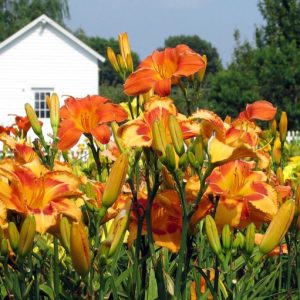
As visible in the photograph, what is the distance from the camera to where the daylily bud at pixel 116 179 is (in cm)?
136

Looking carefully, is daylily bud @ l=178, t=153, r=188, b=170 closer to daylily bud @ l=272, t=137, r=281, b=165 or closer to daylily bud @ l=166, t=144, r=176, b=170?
daylily bud @ l=166, t=144, r=176, b=170

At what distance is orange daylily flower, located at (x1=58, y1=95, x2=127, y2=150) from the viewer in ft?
6.51

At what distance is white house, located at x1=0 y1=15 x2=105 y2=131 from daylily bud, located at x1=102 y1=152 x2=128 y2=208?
22483mm

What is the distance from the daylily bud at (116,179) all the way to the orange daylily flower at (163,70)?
0.39 m

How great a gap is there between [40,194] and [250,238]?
0.43 meters

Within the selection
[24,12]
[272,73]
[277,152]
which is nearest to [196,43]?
[24,12]

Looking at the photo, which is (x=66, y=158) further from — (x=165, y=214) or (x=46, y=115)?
(x=46, y=115)

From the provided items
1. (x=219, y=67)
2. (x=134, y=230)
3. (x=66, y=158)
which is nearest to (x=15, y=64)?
(x=219, y=67)

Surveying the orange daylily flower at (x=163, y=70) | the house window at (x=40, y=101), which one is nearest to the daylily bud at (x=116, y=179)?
the orange daylily flower at (x=163, y=70)

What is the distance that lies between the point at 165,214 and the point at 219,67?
22.3m

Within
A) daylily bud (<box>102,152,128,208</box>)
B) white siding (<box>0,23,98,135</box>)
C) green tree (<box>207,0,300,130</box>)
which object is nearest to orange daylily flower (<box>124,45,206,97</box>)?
daylily bud (<box>102,152,128,208</box>)

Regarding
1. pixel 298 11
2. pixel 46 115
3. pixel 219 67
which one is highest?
pixel 298 11

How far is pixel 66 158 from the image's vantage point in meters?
3.04

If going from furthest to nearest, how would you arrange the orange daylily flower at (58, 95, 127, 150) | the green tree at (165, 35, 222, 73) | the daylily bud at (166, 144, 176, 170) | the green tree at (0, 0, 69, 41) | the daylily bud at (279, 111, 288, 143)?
1. the green tree at (165, 35, 222, 73)
2. the green tree at (0, 0, 69, 41)
3. the daylily bud at (279, 111, 288, 143)
4. the orange daylily flower at (58, 95, 127, 150)
5. the daylily bud at (166, 144, 176, 170)
